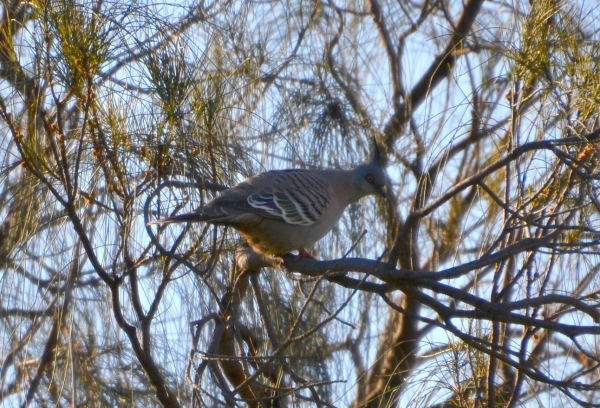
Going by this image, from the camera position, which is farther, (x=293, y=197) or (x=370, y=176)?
(x=370, y=176)

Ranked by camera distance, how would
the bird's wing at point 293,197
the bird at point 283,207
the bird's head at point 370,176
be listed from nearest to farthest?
the bird at point 283,207, the bird's wing at point 293,197, the bird's head at point 370,176

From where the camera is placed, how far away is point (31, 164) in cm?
250

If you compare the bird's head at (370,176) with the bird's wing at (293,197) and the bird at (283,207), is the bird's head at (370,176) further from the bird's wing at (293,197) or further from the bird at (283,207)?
the bird's wing at (293,197)

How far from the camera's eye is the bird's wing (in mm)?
3434

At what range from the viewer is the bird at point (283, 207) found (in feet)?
10.5

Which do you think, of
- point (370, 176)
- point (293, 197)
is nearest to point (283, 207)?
point (293, 197)

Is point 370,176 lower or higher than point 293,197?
higher

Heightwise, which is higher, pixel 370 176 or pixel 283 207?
pixel 370 176

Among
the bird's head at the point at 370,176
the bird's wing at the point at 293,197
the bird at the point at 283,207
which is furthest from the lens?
the bird's head at the point at 370,176

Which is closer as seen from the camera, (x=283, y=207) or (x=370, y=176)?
(x=283, y=207)

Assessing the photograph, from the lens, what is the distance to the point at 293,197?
3611mm

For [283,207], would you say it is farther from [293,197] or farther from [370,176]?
[370,176]

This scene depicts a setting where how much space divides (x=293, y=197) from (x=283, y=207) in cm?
8

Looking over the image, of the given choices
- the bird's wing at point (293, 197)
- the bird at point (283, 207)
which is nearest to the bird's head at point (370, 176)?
the bird at point (283, 207)
